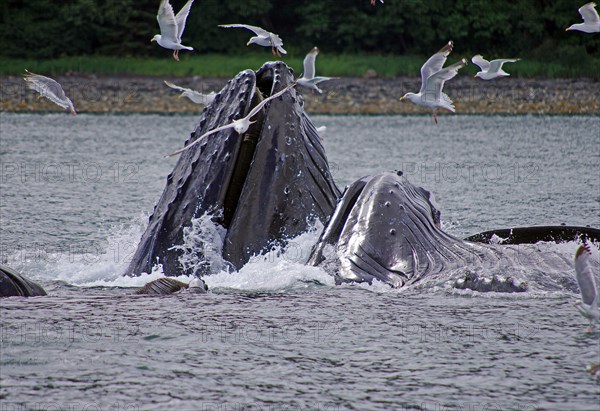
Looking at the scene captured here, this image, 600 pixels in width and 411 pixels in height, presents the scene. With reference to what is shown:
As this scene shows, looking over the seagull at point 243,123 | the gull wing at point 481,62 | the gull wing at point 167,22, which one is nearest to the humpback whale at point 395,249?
the seagull at point 243,123

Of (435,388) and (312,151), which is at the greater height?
(312,151)

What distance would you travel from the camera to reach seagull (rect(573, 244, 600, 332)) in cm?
743

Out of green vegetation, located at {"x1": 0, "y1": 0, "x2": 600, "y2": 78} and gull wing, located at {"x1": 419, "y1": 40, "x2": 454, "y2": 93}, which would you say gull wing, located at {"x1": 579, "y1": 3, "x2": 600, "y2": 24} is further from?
green vegetation, located at {"x1": 0, "y1": 0, "x2": 600, "y2": 78}

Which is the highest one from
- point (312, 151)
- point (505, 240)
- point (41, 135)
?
point (312, 151)

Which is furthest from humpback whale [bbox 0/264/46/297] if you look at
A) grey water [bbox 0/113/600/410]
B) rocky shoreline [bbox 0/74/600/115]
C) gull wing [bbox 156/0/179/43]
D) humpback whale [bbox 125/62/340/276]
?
rocky shoreline [bbox 0/74/600/115]

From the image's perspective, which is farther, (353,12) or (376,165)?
(353,12)

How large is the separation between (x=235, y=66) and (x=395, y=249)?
52.6 m

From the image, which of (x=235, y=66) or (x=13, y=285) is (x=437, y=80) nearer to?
(x=13, y=285)

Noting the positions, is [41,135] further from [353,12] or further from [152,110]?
[353,12]

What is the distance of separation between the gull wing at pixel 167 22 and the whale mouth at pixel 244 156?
20.6ft

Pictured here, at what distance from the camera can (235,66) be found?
6041 cm

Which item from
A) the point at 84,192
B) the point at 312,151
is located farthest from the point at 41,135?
the point at 312,151

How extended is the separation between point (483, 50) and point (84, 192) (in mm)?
51627

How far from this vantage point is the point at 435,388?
265 inches
